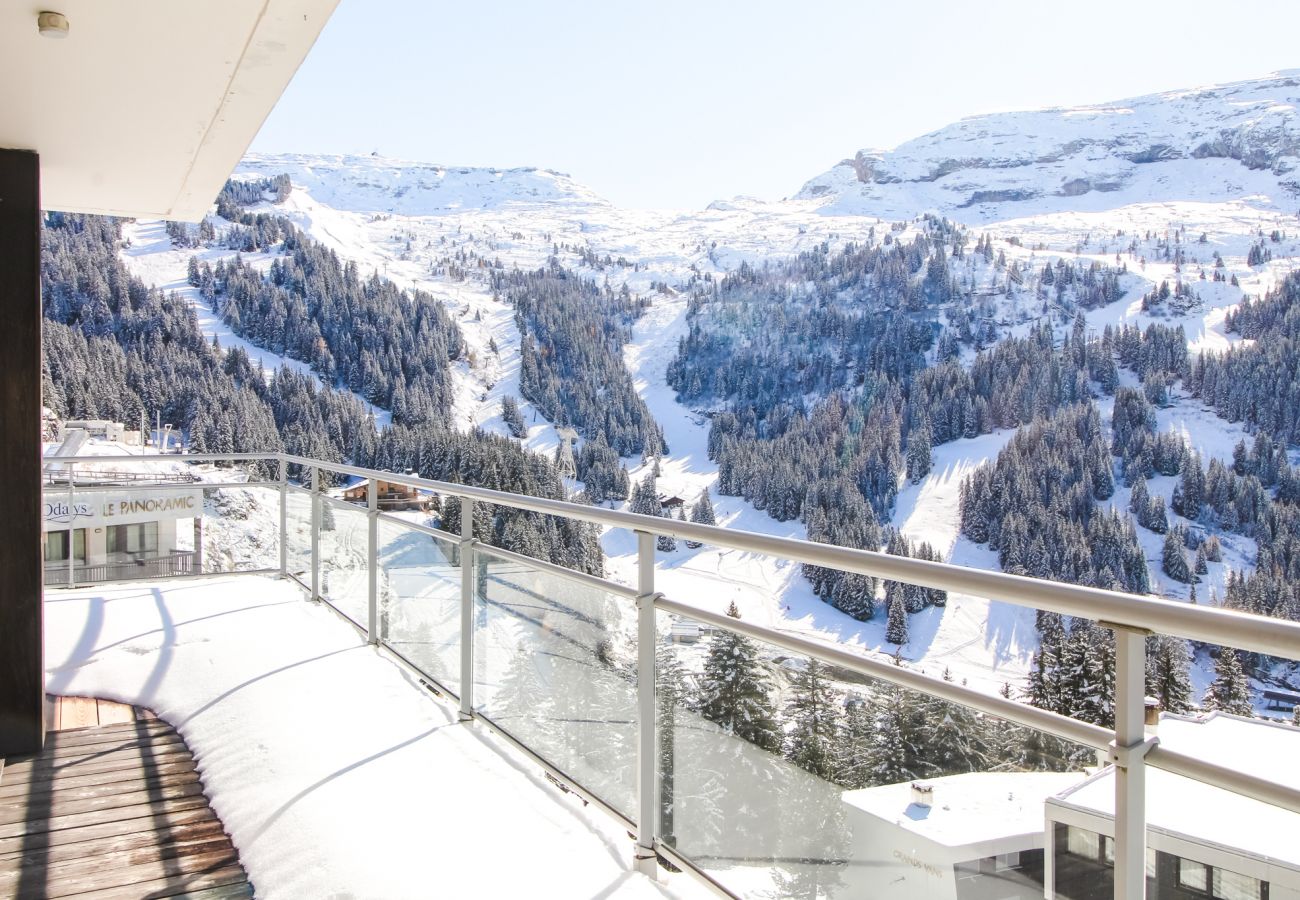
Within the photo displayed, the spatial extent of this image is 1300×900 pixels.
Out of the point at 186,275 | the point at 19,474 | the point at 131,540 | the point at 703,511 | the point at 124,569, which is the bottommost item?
the point at 703,511

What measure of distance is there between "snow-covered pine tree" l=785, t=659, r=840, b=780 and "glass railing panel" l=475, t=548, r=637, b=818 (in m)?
0.62

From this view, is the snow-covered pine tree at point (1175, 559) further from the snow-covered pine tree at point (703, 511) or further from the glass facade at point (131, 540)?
the glass facade at point (131, 540)

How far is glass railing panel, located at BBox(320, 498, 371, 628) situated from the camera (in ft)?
13.9

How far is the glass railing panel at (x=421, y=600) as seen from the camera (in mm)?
3312

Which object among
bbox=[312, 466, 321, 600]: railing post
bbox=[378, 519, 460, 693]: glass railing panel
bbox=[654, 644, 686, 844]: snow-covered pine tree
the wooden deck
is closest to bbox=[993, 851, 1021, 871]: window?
bbox=[654, 644, 686, 844]: snow-covered pine tree

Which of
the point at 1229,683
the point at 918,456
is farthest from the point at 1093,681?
the point at 918,456

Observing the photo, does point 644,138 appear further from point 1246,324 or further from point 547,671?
point 547,671

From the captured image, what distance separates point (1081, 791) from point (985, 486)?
8865 centimetres

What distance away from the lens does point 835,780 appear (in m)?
1.48

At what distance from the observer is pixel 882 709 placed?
1385 mm

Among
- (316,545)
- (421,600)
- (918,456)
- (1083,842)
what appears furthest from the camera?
(918,456)

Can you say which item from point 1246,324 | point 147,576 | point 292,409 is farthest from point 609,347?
point 147,576

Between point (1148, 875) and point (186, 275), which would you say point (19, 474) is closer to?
point (1148, 875)

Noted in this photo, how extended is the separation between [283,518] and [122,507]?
151 cm
